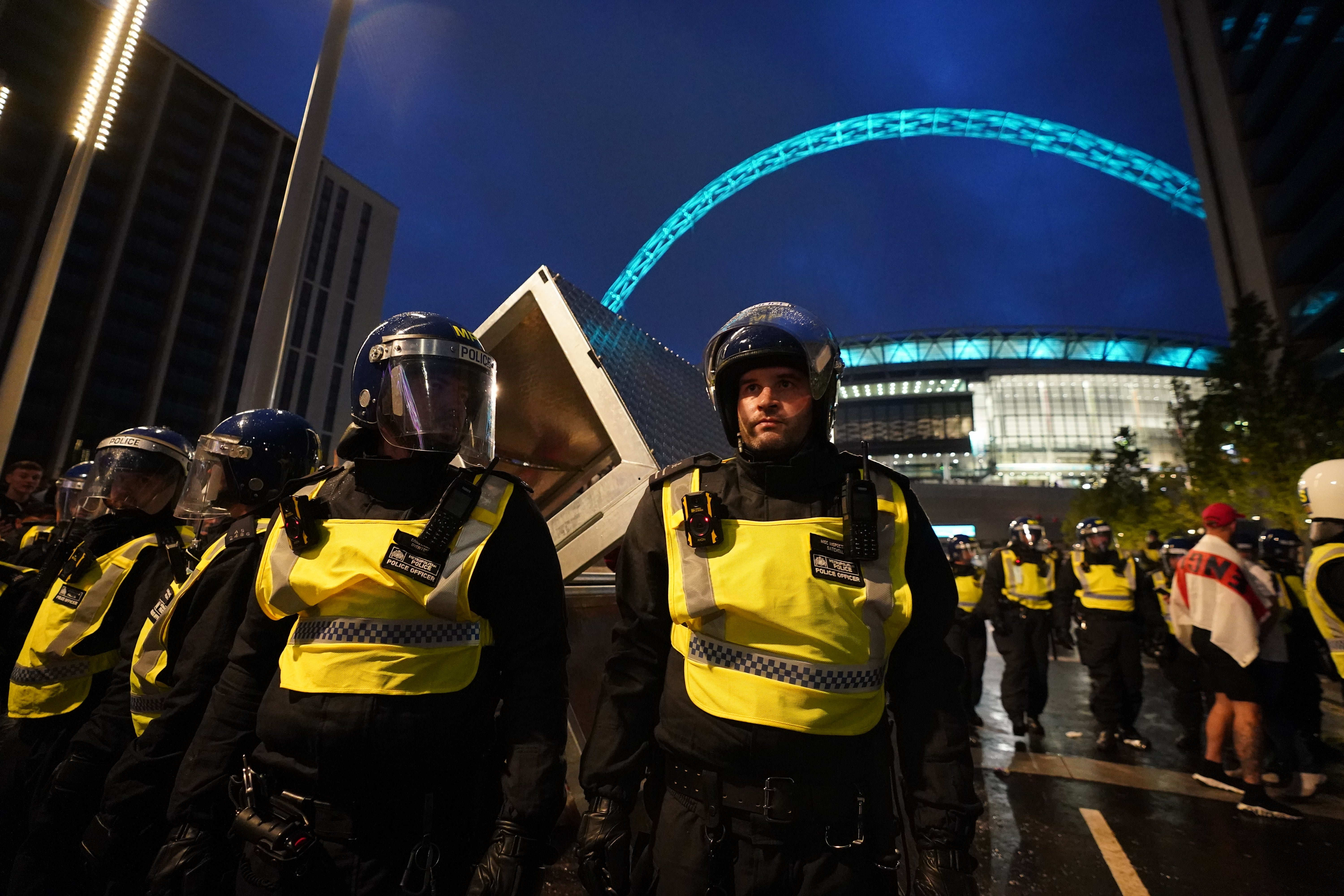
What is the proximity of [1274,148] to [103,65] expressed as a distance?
135 ft

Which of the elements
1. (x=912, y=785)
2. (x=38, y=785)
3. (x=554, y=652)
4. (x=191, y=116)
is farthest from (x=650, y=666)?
(x=191, y=116)

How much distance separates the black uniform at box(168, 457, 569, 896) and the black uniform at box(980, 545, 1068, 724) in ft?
19.8

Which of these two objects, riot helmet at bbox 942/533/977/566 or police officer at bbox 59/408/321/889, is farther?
riot helmet at bbox 942/533/977/566

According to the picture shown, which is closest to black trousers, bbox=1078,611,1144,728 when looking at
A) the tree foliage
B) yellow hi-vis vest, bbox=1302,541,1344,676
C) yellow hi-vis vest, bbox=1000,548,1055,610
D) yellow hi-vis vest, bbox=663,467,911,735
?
yellow hi-vis vest, bbox=1000,548,1055,610

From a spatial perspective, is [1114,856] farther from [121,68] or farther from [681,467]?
[121,68]

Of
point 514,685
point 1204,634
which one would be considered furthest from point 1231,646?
point 514,685

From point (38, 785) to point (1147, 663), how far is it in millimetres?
15146

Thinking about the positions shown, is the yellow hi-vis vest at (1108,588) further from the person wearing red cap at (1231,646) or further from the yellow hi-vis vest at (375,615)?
the yellow hi-vis vest at (375,615)

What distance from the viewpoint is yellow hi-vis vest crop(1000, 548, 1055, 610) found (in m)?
6.56

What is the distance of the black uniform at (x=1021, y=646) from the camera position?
246 inches

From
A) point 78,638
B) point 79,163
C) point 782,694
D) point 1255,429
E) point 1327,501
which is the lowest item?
point 78,638

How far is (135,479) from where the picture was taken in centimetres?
322

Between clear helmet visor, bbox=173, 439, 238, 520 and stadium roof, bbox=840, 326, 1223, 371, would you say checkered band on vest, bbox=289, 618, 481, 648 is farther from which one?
stadium roof, bbox=840, 326, 1223, 371

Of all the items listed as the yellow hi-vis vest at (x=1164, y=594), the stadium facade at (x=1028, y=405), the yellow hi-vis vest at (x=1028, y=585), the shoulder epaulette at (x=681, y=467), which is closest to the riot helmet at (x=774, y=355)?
the shoulder epaulette at (x=681, y=467)
